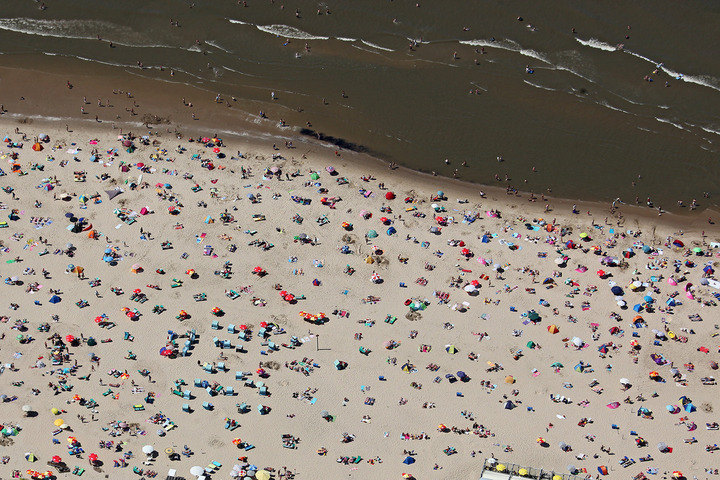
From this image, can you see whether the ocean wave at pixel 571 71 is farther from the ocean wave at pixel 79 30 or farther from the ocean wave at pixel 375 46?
the ocean wave at pixel 79 30

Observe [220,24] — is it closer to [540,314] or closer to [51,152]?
[51,152]

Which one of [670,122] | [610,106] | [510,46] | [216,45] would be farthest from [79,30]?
[670,122]

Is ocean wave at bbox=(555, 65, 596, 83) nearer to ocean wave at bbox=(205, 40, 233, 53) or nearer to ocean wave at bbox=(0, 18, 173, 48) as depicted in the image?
ocean wave at bbox=(205, 40, 233, 53)

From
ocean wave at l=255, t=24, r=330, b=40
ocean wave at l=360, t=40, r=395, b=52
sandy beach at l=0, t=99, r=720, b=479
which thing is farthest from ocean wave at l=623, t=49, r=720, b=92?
ocean wave at l=255, t=24, r=330, b=40

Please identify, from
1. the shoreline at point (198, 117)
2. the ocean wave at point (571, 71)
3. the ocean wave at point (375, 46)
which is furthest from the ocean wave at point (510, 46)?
the shoreline at point (198, 117)

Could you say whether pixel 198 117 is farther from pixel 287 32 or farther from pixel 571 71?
pixel 571 71

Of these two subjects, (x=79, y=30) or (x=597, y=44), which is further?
(x=79, y=30)
